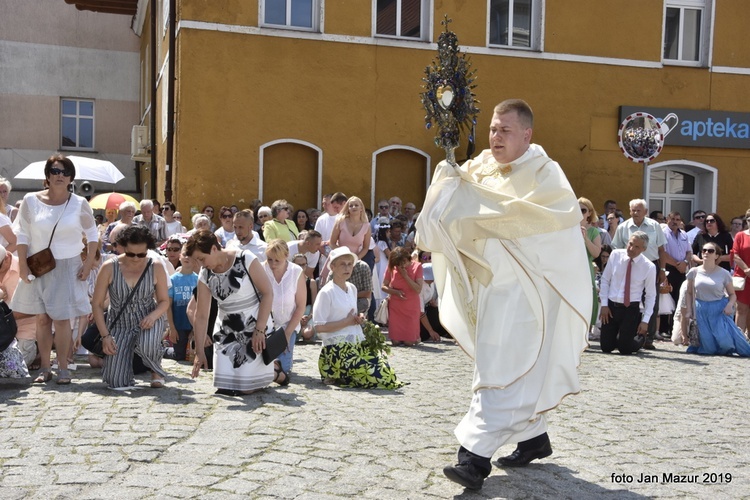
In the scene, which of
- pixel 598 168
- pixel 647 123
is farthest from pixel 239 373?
pixel 598 168

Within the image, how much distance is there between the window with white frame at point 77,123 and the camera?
32.3 m

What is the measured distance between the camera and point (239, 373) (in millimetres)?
8219

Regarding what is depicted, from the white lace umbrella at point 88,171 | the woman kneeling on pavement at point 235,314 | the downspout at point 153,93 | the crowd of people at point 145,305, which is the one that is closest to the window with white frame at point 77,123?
the downspout at point 153,93

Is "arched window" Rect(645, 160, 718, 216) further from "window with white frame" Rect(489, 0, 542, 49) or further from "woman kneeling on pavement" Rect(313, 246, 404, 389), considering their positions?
"woman kneeling on pavement" Rect(313, 246, 404, 389)

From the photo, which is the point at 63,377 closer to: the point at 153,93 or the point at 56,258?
the point at 56,258

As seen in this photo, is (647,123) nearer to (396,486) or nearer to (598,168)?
(598,168)

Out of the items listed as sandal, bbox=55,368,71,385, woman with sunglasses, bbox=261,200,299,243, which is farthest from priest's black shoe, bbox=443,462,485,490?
woman with sunglasses, bbox=261,200,299,243

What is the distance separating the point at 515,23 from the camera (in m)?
21.5

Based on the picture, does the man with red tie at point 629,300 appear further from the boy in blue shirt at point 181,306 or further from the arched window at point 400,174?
the arched window at point 400,174

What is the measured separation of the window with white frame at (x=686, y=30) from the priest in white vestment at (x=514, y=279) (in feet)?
60.8

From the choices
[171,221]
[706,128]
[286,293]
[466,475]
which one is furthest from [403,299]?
[706,128]

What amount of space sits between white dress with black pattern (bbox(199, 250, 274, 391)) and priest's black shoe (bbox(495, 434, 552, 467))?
10.1ft

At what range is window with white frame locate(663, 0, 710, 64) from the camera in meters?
22.8

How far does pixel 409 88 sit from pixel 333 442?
15.0 metres
